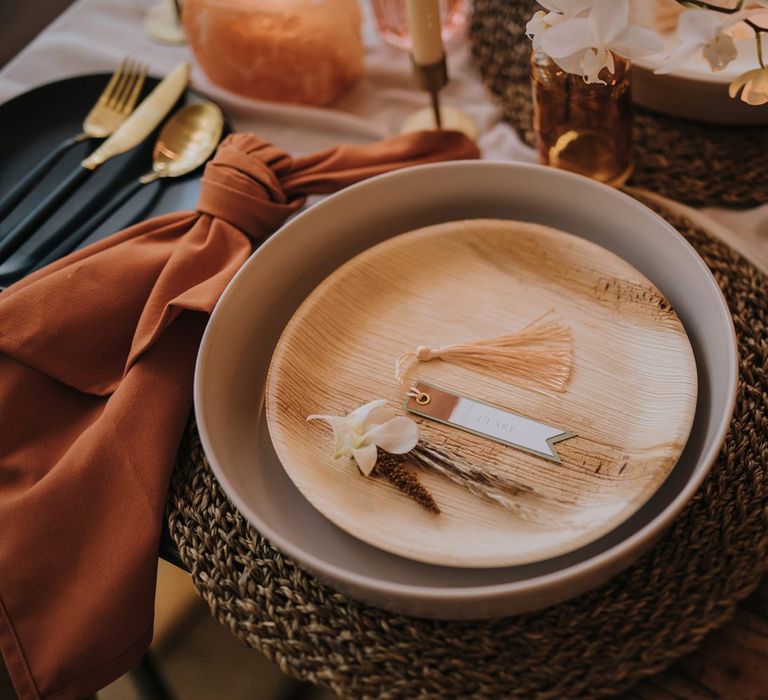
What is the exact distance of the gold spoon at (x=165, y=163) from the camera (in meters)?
0.69

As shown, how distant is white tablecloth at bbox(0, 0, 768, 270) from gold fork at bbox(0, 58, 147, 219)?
2.9 inches

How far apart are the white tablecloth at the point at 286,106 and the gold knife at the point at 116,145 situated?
0.20ft

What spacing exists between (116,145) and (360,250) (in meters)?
0.28

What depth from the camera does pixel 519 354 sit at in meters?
0.58

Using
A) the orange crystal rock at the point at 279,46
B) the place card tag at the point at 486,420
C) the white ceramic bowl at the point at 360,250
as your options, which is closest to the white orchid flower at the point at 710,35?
the white ceramic bowl at the point at 360,250

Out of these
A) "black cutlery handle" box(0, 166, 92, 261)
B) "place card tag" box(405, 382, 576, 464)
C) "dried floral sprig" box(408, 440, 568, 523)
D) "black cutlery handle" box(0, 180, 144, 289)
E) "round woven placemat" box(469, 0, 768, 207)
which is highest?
"black cutlery handle" box(0, 166, 92, 261)

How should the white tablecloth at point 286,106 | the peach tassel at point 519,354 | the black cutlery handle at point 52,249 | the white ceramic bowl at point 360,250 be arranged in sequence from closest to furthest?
the white ceramic bowl at point 360,250
the peach tassel at point 519,354
the black cutlery handle at point 52,249
the white tablecloth at point 286,106

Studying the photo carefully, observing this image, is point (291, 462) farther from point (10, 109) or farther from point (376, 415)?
point (10, 109)

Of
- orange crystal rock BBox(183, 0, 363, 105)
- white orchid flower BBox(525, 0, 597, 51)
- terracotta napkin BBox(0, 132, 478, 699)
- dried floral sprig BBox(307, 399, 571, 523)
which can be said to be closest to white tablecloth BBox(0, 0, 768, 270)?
orange crystal rock BBox(183, 0, 363, 105)

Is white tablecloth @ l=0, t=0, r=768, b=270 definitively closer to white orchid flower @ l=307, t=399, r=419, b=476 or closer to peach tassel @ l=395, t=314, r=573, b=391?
peach tassel @ l=395, t=314, r=573, b=391

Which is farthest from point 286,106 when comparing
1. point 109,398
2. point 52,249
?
point 109,398

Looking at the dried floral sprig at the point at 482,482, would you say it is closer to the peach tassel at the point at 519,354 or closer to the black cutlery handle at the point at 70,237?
the peach tassel at the point at 519,354

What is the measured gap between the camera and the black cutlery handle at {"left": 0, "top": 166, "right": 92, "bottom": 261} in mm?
695

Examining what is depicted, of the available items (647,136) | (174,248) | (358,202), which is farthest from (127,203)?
(647,136)
